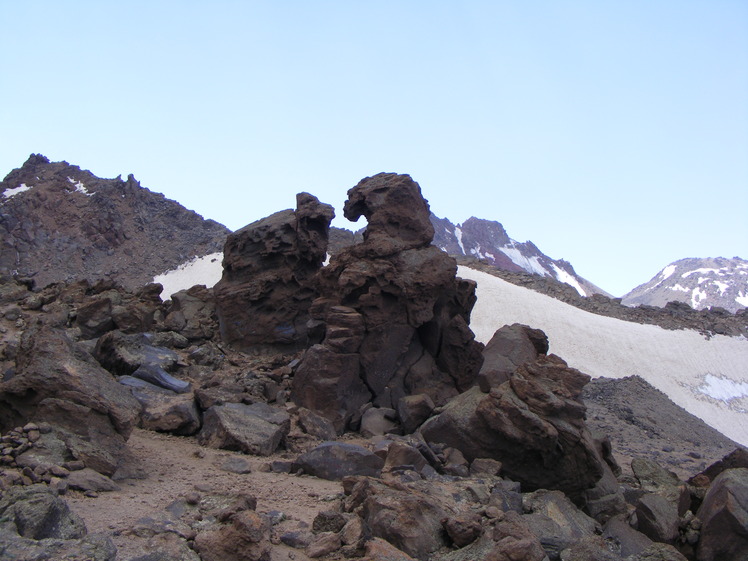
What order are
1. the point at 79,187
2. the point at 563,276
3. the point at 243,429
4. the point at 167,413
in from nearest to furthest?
the point at 243,429 < the point at 167,413 < the point at 79,187 < the point at 563,276

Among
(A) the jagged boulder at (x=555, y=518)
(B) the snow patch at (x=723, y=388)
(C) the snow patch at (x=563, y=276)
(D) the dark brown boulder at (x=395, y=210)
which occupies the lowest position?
(B) the snow patch at (x=723, y=388)

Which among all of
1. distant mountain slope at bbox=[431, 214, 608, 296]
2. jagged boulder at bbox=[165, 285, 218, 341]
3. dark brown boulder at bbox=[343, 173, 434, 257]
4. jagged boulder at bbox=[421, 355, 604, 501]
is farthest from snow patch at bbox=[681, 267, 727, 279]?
jagged boulder at bbox=[421, 355, 604, 501]

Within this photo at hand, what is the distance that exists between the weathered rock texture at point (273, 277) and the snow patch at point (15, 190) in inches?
1310

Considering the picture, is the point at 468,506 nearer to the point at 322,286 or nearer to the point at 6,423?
the point at 6,423

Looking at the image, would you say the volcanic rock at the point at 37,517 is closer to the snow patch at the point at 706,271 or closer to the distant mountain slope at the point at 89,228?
the distant mountain slope at the point at 89,228

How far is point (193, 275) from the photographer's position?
3756 centimetres

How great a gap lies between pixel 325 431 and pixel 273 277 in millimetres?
6253

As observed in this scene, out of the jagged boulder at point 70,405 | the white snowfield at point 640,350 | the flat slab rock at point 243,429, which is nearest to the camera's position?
the jagged boulder at point 70,405

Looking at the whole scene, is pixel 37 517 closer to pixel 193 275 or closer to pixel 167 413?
pixel 167 413

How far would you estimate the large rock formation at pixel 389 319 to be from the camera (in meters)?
13.0

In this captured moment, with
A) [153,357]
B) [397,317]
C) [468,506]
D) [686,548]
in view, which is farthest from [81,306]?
[686,548]

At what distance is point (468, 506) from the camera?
8.02 meters

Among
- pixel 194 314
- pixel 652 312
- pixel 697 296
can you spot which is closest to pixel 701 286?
pixel 697 296

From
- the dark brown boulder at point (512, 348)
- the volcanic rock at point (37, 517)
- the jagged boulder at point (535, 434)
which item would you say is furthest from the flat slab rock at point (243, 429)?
the dark brown boulder at point (512, 348)
